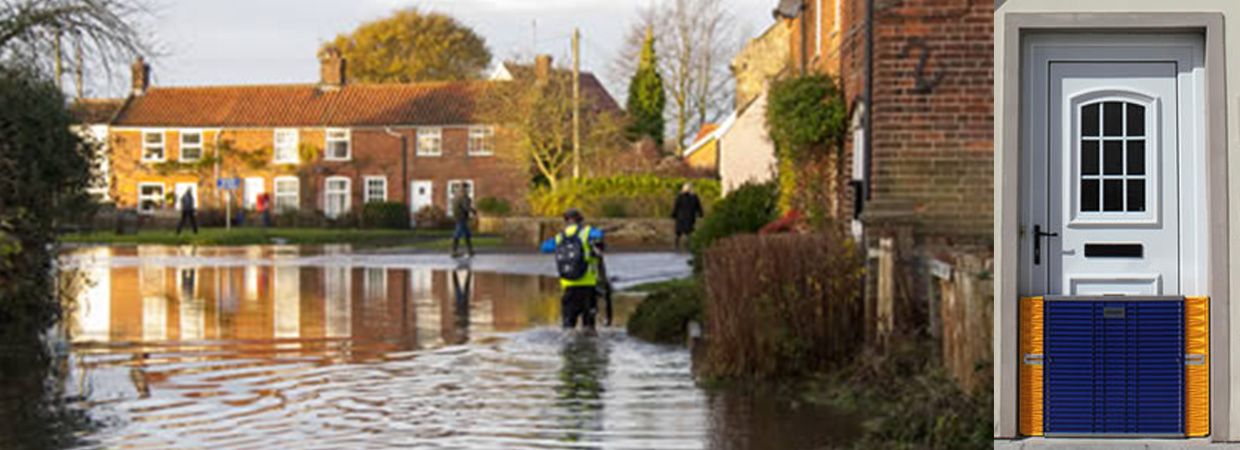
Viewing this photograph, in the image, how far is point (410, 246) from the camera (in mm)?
44719

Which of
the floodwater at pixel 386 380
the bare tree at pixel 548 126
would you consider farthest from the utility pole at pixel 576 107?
the floodwater at pixel 386 380

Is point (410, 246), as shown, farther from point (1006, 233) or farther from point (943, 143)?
point (1006, 233)

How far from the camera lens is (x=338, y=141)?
67.5 metres

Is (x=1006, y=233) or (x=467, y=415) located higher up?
(x=1006, y=233)

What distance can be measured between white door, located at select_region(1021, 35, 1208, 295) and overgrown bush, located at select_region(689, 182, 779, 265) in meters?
13.6

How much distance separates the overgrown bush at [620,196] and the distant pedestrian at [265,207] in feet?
48.1

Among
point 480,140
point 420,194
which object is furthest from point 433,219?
point 480,140

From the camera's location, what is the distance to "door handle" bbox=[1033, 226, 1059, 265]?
25.5ft

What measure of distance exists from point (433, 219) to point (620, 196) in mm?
14669

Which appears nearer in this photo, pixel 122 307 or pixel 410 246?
pixel 122 307

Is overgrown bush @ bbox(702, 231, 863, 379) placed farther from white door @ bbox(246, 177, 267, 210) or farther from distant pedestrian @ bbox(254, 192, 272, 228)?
white door @ bbox(246, 177, 267, 210)

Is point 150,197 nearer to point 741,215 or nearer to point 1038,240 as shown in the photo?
point 741,215

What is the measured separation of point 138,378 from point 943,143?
24.2ft

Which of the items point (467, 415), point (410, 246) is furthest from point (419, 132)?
point (467, 415)
